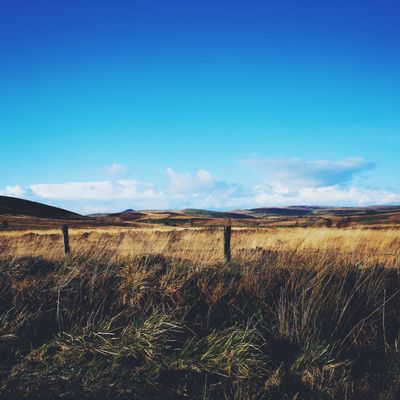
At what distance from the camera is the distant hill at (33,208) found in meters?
108

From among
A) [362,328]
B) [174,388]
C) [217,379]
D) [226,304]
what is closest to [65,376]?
[174,388]

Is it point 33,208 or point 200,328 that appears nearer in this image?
point 200,328

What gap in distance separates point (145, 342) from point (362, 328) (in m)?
3.52

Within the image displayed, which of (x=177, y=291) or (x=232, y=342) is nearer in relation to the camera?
(x=232, y=342)

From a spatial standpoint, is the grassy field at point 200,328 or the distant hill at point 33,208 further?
the distant hill at point 33,208

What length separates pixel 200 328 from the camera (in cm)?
642

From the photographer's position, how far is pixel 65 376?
5.24 m

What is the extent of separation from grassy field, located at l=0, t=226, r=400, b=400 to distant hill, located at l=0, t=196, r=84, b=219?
105 m

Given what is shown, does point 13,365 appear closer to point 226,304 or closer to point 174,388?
point 174,388

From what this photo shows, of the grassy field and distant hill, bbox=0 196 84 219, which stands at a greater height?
distant hill, bbox=0 196 84 219

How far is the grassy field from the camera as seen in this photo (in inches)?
205

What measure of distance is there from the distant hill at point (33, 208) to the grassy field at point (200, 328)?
10530 centimetres

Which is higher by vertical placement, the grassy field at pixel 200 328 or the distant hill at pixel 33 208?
the distant hill at pixel 33 208

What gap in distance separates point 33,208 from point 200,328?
119 metres
